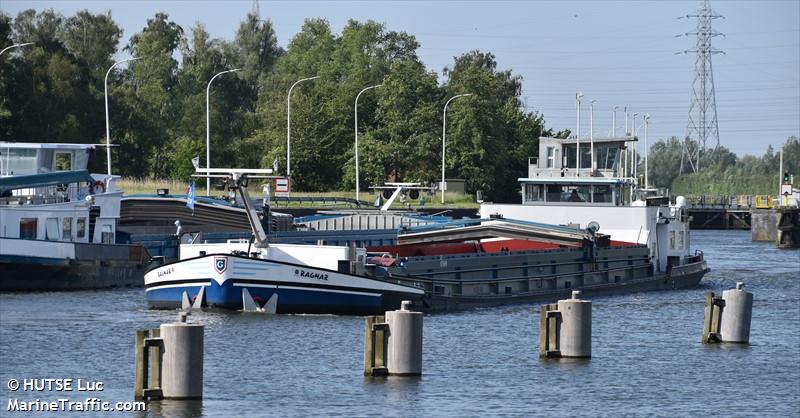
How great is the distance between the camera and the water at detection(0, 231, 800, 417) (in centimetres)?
3023

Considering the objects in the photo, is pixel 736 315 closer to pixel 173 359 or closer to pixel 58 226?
pixel 173 359

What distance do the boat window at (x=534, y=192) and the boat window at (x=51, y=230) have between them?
18.0m

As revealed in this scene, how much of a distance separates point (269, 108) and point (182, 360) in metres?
102

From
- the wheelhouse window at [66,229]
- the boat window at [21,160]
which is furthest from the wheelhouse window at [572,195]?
the boat window at [21,160]

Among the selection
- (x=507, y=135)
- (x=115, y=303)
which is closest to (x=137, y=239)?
(x=115, y=303)

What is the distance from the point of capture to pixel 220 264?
41719 mm

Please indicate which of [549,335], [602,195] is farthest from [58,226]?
[549,335]

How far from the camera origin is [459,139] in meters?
115

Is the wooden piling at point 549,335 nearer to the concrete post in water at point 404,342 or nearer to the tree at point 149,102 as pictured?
the concrete post in water at point 404,342

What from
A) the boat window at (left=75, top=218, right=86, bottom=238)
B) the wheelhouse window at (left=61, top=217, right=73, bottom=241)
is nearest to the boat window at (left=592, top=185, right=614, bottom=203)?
the boat window at (left=75, top=218, right=86, bottom=238)

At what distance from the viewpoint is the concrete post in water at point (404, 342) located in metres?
29.8

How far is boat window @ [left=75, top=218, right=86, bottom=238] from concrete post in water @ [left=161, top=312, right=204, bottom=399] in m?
29.8

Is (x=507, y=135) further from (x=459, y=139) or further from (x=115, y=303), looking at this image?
(x=115, y=303)

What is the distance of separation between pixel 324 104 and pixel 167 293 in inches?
2969
